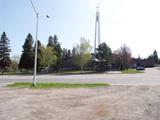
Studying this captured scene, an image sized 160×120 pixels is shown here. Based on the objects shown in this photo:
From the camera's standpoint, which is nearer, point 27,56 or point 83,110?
point 83,110

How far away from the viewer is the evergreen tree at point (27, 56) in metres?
96.8

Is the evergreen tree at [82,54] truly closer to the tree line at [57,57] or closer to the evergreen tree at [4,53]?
the tree line at [57,57]

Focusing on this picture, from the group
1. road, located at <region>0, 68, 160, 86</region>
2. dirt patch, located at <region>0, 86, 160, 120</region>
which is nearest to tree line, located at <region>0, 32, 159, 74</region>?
road, located at <region>0, 68, 160, 86</region>

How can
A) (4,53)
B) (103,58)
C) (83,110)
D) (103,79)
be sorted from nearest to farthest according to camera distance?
1. (83,110)
2. (103,79)
3. (103,58)
4. (4,53)

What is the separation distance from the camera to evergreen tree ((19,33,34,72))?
96.8 m

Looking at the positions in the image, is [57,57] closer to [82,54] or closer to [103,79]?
[82,54]

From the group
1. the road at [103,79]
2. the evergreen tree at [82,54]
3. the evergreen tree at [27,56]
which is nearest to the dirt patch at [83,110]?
the road at [103,79]

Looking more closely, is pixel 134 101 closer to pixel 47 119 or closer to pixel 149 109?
pixel 149 109

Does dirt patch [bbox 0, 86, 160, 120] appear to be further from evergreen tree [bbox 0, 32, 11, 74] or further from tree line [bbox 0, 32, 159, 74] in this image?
evergreen tree [bbox 0, 32, 11, 74]

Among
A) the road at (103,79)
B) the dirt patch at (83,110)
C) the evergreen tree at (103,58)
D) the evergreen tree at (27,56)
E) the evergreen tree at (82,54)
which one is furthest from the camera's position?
the evergreen tree at (27,56)

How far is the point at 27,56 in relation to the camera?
97.6 meters

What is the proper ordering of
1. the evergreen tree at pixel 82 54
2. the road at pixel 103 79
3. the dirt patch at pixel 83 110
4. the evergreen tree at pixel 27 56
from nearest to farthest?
the dirt patch at pixel 83 110 → the road at pixel 103 79 → the evergreen tree at pixel 82 54 → the evergreen tree at pixel 27 56

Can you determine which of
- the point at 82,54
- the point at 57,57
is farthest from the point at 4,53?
the point at 82,54

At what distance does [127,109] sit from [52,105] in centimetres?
359
